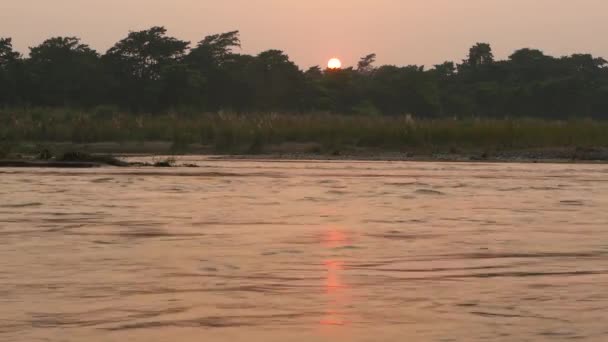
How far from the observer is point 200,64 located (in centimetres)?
7494

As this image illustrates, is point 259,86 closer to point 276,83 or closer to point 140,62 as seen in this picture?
point 276,83

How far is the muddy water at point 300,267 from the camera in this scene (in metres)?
5.71

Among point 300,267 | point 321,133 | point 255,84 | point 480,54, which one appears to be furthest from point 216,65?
point 300,267

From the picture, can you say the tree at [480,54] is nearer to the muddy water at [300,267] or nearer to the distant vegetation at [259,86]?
the distant vegetation at [259,86]

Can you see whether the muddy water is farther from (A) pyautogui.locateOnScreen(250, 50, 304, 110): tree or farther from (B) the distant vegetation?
(A) pyautogui.locateOnScreen(250, 50, 304, 110): tree

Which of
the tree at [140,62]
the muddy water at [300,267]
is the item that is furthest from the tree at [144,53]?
the muddy water at [300,267]

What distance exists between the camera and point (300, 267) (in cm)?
776

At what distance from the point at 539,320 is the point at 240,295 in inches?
71.9

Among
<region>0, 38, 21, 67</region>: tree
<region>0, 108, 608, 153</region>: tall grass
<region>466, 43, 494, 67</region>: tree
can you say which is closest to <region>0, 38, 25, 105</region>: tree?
<region>0, 38, 21, 67</region>: tree

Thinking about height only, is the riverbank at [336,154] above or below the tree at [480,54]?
below

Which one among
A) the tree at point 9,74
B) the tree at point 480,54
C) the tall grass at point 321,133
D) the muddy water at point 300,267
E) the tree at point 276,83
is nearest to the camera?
the muddy water at point 300,267

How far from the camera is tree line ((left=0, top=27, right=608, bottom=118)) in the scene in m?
68.4

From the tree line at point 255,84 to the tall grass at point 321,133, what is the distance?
79.4 ft

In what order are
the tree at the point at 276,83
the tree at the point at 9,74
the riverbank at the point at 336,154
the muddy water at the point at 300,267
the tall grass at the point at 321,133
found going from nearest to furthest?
the muddy water at the point at 300,267 → the riverbank at the point at 336,154 → the tall grass at the point at 321,133 → the tree at the point at 9,74 → the tree at the point at 276,83
